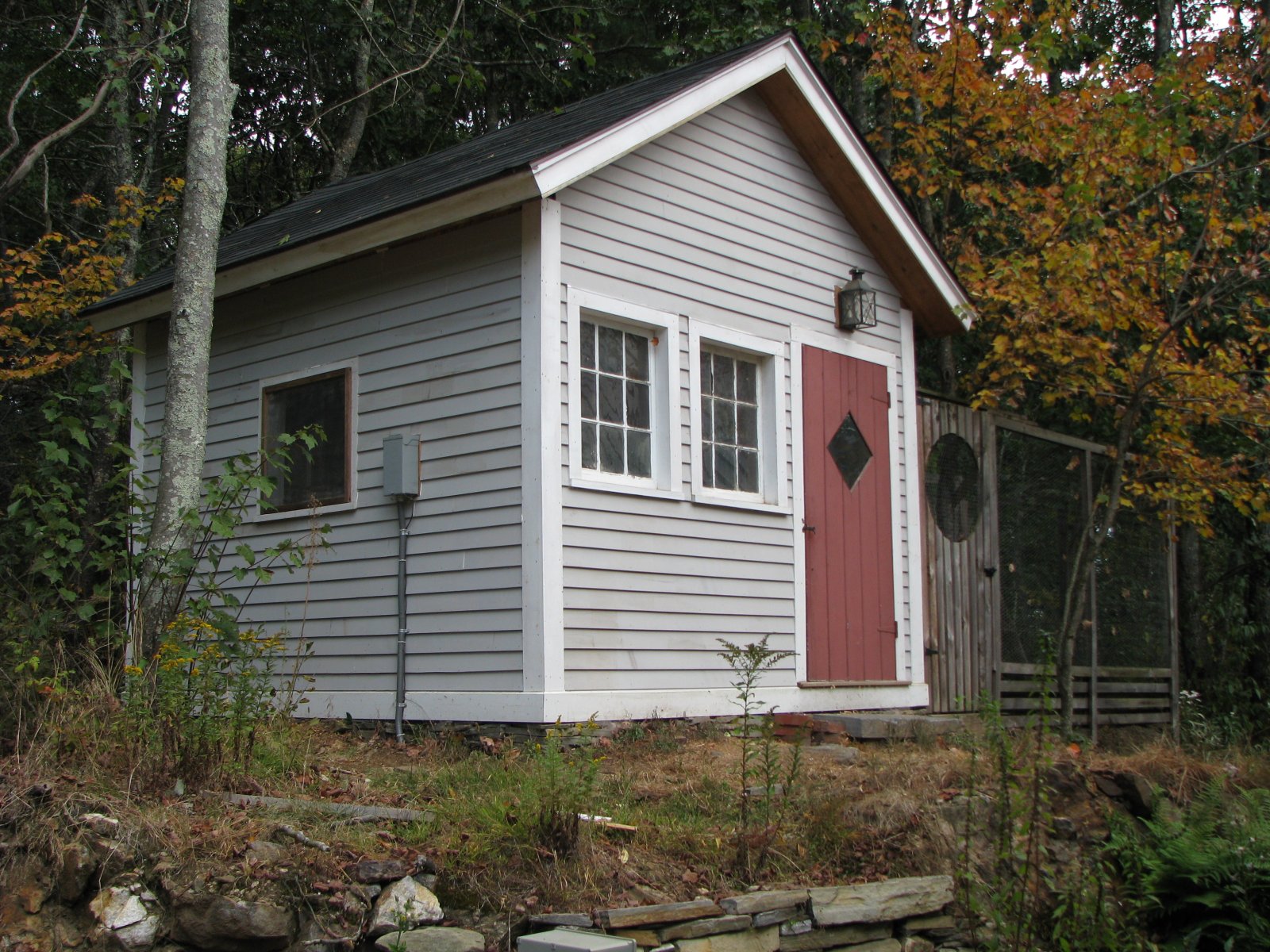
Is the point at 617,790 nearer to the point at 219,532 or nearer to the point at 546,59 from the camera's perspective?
the point at 219,532

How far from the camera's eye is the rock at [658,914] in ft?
14.7

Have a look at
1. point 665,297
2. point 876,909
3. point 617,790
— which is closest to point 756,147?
point 665,297

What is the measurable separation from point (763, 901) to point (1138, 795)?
2734mm

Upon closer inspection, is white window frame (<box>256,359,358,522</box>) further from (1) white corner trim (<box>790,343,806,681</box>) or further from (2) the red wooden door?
(2) the red wooden door

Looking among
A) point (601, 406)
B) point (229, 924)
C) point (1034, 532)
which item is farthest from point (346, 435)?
point (1034, 532)

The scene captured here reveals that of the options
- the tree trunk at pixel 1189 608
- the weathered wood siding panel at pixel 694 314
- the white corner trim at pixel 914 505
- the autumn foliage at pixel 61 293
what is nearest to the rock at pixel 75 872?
the weathered wood siding panel at pixel 694 314

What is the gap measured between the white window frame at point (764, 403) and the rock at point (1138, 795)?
3.06m

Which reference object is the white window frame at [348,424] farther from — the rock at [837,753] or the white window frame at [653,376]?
the rock at [837,753]

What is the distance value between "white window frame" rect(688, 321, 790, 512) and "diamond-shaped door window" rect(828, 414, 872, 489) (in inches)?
24.2

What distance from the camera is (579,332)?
7973 millimetres

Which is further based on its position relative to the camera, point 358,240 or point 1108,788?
point 358,240

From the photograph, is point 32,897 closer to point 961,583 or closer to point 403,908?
point 403,908

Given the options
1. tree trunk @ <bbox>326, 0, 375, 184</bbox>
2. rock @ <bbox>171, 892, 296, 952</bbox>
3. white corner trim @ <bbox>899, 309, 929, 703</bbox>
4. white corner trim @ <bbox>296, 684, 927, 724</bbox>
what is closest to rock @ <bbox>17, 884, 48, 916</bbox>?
rock @ <bbox>171, 892, 296, 952</bbox>

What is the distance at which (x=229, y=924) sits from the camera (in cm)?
425
